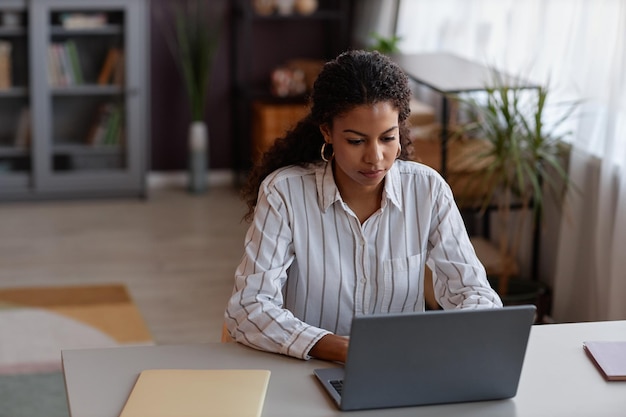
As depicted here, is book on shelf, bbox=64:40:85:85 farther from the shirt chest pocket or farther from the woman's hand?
Result: the woman's hand

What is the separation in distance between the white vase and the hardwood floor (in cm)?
7

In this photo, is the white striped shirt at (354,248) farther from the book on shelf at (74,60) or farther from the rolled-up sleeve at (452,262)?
the book on shelf at (74,60)

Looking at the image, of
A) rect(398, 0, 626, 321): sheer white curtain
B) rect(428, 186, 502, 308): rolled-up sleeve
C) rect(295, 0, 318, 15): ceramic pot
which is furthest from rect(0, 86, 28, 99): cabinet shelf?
rect(428, 186, 502, 308): rolled-up sleeve

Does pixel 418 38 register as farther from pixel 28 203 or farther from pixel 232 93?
pixel 28 203

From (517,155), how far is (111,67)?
115 inches

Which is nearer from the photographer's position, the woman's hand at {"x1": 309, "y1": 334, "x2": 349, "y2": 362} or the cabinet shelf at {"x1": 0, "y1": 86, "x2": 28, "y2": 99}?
the woman's hand at {"x1": 309, "y1": 334, "x2": 349, "y2": 362}

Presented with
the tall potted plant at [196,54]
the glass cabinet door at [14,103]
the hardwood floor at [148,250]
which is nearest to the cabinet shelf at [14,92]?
the glass cabinet door at [14,103]

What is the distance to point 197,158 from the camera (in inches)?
232

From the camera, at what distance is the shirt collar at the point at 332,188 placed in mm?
2195

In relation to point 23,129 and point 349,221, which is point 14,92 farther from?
point 349,221

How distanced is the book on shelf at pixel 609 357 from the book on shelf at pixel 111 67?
4.17 m

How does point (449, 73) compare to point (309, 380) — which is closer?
point (309, 380)

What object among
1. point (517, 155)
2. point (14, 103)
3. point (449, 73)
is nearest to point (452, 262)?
point (517, 155)

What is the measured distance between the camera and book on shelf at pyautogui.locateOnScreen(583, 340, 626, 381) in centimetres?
190
